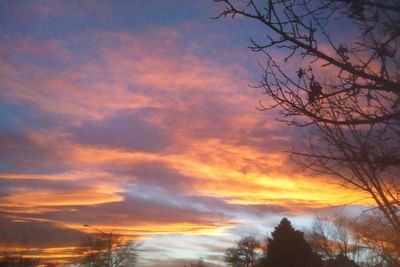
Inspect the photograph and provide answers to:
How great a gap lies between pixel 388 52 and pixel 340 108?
0.83 metres

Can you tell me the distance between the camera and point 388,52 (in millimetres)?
4828

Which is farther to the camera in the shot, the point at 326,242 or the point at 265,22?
the point at 326,242

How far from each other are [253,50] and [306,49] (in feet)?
1.96

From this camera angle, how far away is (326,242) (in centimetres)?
4772

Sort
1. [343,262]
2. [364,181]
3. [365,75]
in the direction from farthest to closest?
[343,262] < [364,181] < [365,75]

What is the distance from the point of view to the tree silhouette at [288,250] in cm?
3959

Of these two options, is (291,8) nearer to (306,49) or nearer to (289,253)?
(306,49)

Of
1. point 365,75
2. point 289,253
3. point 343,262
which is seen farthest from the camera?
point 343,262

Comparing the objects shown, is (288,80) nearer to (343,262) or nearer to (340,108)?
(340,108)

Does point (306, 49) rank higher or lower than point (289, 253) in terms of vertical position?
higher

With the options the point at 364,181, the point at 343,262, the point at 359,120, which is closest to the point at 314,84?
the point at 359,120

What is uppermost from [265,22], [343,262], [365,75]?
[265,22]

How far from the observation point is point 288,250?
40.6 meters

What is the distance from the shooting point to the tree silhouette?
39.6 m
